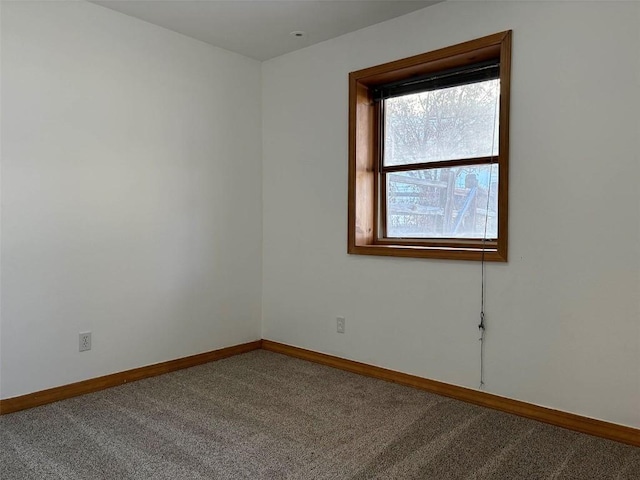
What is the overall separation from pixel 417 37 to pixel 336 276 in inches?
66.8

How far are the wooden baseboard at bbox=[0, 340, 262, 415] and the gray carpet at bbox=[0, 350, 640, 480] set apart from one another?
7cm

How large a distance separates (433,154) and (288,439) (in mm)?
1974

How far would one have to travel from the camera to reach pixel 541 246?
8.22ft

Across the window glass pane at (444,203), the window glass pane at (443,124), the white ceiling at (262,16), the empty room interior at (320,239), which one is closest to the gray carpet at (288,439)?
the empty room interior at (320,239)

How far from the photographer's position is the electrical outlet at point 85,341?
288 centimetres

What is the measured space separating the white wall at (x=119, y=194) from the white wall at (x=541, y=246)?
86cm

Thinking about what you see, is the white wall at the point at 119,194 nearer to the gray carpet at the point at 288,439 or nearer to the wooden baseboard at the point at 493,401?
the gray carpet at the point at 288,439

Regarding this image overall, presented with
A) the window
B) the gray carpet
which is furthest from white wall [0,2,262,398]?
the window

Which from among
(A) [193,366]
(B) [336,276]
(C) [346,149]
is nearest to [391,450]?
(B) [336,276]

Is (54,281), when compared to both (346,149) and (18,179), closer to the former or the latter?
(18,179)

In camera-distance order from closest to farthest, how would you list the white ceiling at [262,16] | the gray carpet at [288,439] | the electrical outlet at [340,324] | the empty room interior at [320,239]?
the gray carpet at [288,439]
the empty room interior at [320,239]
the white ceiling at [262,16]
the electrical outlet at [340,324]

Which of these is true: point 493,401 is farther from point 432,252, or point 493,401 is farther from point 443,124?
point 443,124

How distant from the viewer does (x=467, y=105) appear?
297 centimetres

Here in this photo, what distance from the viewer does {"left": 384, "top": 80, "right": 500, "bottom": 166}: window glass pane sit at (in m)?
2.88
